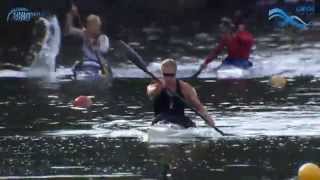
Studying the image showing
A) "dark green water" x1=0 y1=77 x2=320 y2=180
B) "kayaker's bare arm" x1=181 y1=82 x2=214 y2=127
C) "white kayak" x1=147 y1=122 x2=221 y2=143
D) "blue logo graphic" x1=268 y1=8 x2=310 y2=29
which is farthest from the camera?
"blue logo graphic" x1=268 y1=8 x2=310 y2=29

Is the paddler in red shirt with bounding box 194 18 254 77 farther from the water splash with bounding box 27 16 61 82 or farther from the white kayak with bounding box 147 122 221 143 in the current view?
the white kayak with bounding box 147 122 221 143

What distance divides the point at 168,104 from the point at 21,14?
954 inches

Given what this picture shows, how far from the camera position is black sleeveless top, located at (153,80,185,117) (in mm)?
16016

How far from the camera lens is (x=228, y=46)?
25297 mm

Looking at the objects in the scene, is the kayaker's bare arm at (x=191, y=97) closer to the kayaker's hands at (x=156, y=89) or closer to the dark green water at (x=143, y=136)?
the dark green water at (x=143, y=136)

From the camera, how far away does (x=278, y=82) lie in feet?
76.5

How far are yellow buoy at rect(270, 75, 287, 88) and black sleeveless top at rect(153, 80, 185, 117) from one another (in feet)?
23.7

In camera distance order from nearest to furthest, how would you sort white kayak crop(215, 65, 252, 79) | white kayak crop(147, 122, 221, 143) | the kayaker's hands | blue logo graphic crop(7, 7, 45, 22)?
white kayak crop(147, 122, 221, 143) < the kayaker's hands < white kayak crop(215, 65, 252, 79) < blue logo graphic crop(7, 7, 45, 22)

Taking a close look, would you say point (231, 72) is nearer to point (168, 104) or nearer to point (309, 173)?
point (168, 104)

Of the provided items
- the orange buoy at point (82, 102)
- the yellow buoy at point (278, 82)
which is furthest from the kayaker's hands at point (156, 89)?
the yellow buoy at point (278, 82)

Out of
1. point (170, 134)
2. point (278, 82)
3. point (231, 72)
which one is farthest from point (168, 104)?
point (231, 72)

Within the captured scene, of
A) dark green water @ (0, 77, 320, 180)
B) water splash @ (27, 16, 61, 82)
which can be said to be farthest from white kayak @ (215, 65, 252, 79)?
water splash @ (27, 16, 61, 82)

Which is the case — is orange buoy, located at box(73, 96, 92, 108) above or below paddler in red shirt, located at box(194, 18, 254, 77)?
below

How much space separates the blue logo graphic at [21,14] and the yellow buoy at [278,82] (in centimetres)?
1567
